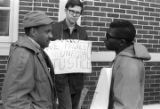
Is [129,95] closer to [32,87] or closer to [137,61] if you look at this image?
[137,61]

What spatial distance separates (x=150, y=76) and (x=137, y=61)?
4.24 metres

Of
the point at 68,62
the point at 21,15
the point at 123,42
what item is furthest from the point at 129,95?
the point at 21,15

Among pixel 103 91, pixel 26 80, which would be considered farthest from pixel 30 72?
pixel 103 91

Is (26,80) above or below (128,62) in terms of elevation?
below

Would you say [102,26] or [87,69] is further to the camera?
[102,26]

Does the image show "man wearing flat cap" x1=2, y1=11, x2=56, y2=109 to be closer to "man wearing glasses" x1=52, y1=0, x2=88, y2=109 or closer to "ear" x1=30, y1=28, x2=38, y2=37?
"ear" x1=30, y1=28, x2=38, y2=37

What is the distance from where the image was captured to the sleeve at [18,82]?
8.46 feet

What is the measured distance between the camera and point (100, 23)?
601 centimetres

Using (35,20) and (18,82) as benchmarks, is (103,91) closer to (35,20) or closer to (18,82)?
(18,82)

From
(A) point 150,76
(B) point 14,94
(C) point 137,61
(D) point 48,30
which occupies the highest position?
(D) point 48,30

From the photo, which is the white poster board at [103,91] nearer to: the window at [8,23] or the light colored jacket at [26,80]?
the light colored jacket at [26,80]

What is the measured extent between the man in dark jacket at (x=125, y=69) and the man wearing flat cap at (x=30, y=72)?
0.53 metres

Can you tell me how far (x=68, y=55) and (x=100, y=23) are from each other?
6.44ft

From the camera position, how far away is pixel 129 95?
8.09 ft
